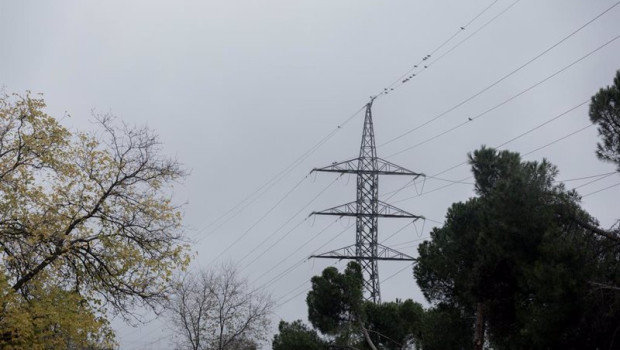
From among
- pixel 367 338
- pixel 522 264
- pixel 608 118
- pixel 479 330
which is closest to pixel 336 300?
pixel 367 338

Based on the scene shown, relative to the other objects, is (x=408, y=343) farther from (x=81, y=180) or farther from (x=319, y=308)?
(x=81, y=180)

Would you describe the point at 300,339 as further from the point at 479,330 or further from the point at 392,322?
the point at 479,330

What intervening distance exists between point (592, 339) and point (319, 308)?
42.6 feet

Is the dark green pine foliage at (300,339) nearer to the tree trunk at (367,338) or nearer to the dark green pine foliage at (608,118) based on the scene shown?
the tree trunk at (367,338)

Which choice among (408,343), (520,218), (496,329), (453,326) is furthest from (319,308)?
(520,218)

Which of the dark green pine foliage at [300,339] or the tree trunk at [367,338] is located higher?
the dark green pine foliage at [300,339]

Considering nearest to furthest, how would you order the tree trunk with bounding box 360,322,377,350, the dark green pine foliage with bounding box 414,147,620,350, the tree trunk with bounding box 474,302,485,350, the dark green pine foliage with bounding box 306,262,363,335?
the dark green pine foliage with bounding box 414,147,620,350 < the tree trunk with bounding box 474,302,485,350 < the tree trunk with bounding box 360,322,377,350 < the dark green pine foliage with bounding box 306,262,363,335

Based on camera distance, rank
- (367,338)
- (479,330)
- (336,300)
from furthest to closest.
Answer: (336,300)
(367,338)
(479,330)

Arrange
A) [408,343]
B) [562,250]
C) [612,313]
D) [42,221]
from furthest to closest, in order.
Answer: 1. [408,343]
2. [42,221]
3. [562,250]
4. [612,313]

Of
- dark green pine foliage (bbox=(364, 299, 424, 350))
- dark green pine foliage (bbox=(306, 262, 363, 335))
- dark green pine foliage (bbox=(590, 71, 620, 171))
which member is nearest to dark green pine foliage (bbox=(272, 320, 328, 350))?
dark green pine foliage (bbox=(306, 262, 363, 335))

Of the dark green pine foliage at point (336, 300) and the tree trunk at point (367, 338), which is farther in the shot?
the dark green pine foliage at point (336, 300)

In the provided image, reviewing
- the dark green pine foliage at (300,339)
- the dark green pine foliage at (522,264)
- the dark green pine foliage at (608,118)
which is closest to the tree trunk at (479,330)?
the dark green pine foliage at (522,264)

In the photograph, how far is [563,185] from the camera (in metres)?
16.9

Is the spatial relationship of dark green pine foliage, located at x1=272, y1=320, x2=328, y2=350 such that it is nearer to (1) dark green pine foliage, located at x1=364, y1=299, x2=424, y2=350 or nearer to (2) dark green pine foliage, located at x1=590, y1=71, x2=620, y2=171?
(1) dark green pine foliage, located at x1=364, y1=299, x2=424, y2=350
